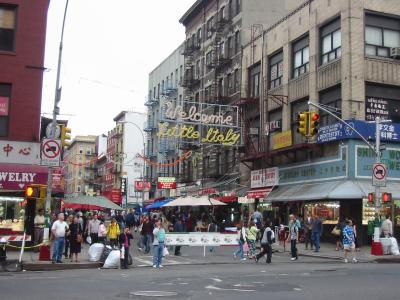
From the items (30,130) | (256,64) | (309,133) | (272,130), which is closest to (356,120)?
(309,133)

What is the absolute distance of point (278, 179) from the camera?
38.2 metres

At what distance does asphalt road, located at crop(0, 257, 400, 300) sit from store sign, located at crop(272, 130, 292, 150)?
17636 millimetres

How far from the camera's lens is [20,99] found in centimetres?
2569

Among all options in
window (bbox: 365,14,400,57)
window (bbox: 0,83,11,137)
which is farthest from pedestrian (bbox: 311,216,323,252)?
window (bbox: 0,83,11,137)

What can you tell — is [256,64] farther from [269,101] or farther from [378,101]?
[378,101]

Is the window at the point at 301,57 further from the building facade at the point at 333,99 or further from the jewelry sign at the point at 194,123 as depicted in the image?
the jewelry sign at the point at 194,123

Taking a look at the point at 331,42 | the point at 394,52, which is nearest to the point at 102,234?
the point at 331,42

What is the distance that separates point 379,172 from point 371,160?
5433 mm

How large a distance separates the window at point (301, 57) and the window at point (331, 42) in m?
1.70

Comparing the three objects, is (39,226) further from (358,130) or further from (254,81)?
(254,81)

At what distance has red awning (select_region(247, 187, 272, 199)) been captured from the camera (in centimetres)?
3847

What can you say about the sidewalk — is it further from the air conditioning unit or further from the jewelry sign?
the air conditioning unit

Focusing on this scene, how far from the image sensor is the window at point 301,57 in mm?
36688

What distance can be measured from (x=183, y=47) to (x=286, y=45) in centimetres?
2354
